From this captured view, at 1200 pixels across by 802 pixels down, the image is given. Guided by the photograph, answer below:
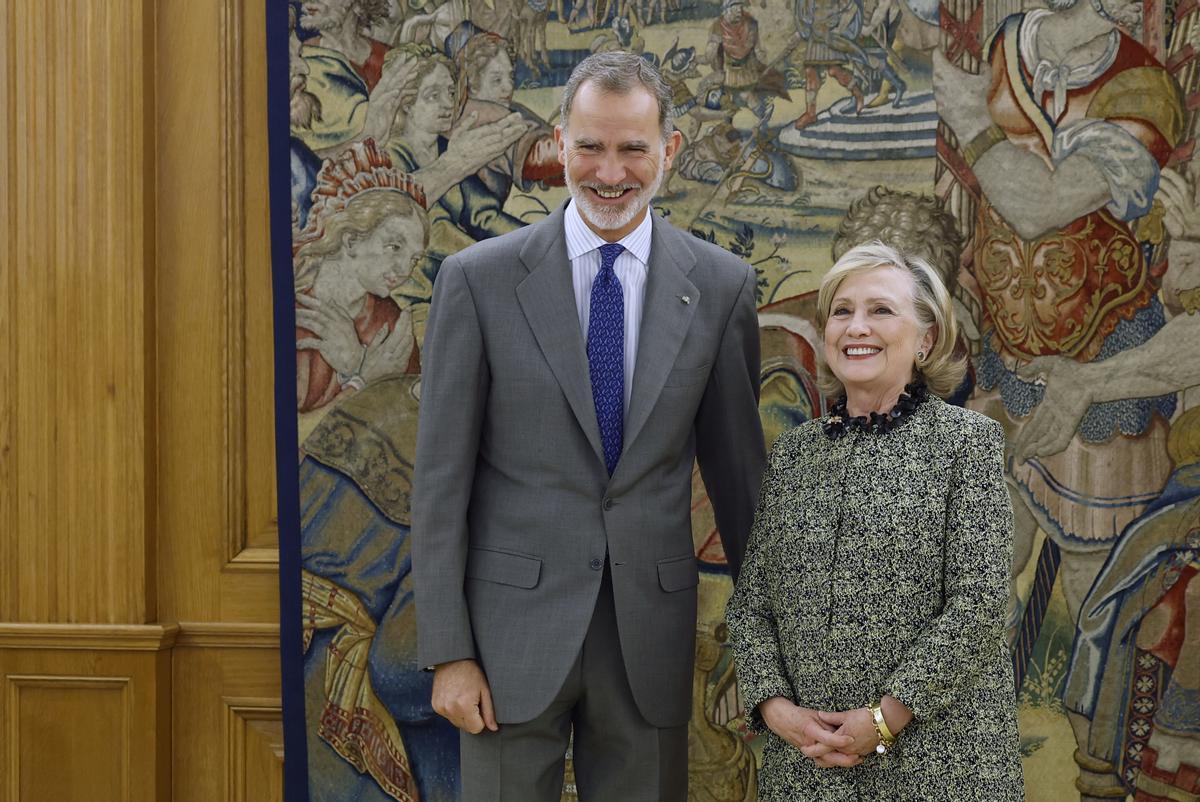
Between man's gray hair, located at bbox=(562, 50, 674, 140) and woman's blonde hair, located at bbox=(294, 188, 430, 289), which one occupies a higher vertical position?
man's gray hair, located at bbox=(562, 50, 674, 140)

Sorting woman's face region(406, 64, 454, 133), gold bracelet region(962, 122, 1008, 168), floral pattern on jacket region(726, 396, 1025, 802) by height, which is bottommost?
floral pattern on jacket region(726, 396, 1025, 802)

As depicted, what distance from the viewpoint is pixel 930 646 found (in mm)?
1780

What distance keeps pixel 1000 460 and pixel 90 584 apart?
2.46 m

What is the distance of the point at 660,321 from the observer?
2156 millimetres

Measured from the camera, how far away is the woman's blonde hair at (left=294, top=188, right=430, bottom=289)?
10.1 ft

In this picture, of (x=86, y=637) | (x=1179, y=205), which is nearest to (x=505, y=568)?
(x=86, y=637)

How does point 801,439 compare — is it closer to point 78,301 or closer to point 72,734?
point 78,301

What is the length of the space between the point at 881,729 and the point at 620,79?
1245mm

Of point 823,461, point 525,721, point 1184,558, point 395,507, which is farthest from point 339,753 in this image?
point 1184,558

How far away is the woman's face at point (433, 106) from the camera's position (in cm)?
307

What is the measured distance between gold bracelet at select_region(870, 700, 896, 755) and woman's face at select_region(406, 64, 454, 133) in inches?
77.5

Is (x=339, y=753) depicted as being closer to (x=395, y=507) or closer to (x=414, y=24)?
(x=395, y=507)

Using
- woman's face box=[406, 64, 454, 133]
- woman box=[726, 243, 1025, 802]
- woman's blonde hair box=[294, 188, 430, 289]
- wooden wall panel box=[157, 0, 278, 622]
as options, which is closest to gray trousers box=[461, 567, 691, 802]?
woman box=[726, 243, 1025, 802]

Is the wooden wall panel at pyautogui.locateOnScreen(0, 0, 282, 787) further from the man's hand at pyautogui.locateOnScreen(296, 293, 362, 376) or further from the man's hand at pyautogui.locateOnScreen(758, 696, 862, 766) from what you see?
the man's hand at pyautogui.locateOnScreen(758, 696, 862, 766)
